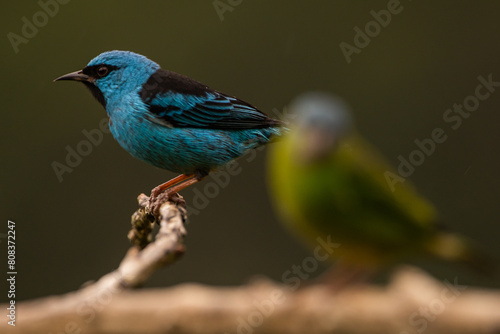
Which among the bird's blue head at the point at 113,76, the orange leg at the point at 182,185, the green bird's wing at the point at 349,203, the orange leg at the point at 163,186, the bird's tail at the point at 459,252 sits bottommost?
the bird's tail at the point at 459,252

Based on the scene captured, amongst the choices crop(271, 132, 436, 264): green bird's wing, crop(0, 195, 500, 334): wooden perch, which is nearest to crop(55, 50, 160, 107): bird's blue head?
crop(0, 195, 500, 334): wooden perch

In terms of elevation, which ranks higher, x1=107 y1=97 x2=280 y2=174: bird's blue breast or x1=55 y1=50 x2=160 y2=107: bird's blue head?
x1=55 y1=50 x2=160 y2=107: bird's blue head

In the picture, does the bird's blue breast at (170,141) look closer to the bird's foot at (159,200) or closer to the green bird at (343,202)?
the bird's foot at (159,200)

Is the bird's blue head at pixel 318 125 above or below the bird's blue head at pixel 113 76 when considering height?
below

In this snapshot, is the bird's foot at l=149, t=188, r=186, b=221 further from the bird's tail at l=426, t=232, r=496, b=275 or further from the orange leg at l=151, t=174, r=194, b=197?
the bird's tail at l=426, t=232, r=496, b=275

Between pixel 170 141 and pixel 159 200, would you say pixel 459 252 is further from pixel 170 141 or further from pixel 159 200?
pixel 170 141

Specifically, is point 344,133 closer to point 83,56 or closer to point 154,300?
point 154,300

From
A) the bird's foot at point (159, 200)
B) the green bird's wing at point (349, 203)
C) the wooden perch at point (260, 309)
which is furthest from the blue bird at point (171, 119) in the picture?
the green bird's wing at point (349, 203)
